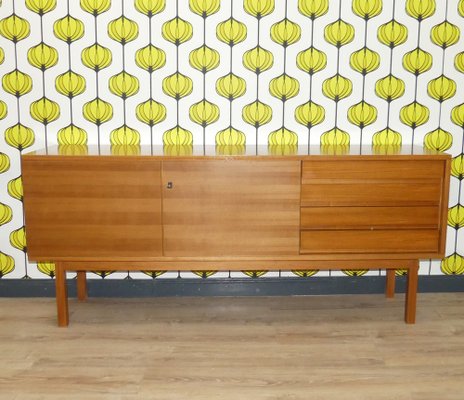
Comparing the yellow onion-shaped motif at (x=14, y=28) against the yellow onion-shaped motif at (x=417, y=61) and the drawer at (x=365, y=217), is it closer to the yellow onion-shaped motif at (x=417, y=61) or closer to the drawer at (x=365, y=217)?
the drawer at (x=365, y=217)

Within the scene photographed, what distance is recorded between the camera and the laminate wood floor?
7.20 ft

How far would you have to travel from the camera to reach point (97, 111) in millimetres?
3078

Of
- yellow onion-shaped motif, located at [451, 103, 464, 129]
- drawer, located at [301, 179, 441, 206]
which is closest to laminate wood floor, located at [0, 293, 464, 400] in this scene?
drawer, located at [301, 179, 441, 206]

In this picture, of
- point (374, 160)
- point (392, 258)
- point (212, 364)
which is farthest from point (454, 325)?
point (212, 364)

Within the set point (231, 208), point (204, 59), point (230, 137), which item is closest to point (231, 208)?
point (231, 208)

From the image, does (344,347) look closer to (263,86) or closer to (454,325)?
(454,325)

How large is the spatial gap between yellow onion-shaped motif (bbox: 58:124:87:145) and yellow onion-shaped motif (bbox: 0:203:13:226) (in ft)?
1.51

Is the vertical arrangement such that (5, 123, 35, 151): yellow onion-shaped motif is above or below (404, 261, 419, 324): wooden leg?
above

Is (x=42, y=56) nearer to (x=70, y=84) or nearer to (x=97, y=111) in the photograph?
(x=70, y=84)

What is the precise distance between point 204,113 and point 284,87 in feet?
1.43

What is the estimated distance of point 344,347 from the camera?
2.55 m

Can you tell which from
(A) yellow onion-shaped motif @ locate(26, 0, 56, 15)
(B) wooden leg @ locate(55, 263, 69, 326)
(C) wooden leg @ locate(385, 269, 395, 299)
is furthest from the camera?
(C) wooden leg @ locate(385, 269, 395, 299)

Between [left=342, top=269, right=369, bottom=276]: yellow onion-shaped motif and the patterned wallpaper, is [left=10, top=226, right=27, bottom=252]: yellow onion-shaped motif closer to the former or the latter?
the patterned wallpaper

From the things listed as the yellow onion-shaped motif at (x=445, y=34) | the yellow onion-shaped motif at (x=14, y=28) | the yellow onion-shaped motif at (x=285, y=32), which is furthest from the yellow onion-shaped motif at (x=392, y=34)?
A: the yellow onion-shaped motif at (x=14, y=28)
